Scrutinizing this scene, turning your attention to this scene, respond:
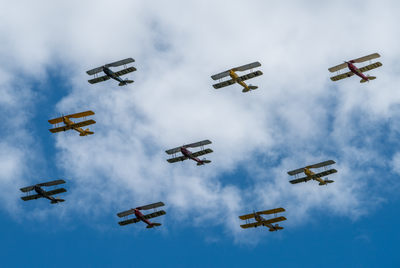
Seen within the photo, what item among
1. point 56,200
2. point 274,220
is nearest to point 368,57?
point 274,220

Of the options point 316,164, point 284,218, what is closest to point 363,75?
point 316,164

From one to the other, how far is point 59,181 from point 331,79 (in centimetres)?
5636

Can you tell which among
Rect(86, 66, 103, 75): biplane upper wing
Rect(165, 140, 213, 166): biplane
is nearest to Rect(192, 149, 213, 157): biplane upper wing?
Rect(165, 140, 213, 166): biplane

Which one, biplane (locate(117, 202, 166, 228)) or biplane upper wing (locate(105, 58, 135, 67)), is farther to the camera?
biplane (locate(117, 202, 166, 228))

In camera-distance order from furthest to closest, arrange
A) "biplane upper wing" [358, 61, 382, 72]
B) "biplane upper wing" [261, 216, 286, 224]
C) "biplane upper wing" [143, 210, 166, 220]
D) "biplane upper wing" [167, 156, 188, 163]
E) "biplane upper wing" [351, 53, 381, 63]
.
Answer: "biplane upper wing" [167, 156, 188, 163] < "biplane upper wing" [143, 210, 166, 220] < "biplane upper wing" [261, 216, 286, 224] < "biplane upper wing" [358, 61, 382, 72] < "biplane upper wing" [351, 53, 381, 63]

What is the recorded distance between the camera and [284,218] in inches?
6855

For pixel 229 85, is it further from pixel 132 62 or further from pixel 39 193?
pixel 39 193

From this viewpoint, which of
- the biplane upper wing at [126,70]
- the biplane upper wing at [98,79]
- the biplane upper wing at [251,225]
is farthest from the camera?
the biplane upper wing at [251,225]

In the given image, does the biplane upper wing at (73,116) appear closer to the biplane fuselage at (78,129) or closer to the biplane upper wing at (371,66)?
the biplane fuselage at (78,129)

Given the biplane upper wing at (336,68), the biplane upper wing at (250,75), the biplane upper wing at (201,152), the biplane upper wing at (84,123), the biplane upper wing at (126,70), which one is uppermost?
the biplane upper wing at (126,70)

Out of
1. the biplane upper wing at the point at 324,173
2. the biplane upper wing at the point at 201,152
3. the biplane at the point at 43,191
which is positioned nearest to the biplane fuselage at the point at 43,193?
the biplane at the point at 43,191

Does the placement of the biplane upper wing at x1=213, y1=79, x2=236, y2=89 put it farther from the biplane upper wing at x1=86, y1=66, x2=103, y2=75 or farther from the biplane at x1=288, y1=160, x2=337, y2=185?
the biplane upper wing at x1=86, y1=66, x2=103, y2=75

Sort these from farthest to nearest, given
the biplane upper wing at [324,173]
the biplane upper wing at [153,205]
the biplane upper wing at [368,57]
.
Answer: the biplane upper wing at [324,173] → the biplane upper wing at [153,205] → the biplane upper wing at [368,57]

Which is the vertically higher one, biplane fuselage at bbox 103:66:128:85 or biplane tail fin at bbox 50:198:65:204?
biplane fuselage at bbox 103:66:128:85
